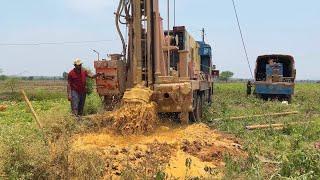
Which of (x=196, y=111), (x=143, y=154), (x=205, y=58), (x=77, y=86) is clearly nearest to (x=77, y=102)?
(x=77, y=86)

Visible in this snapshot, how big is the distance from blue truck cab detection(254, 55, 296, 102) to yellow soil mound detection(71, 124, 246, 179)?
14823 millimetres

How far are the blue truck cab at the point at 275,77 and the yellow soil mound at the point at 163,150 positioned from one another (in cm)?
1482

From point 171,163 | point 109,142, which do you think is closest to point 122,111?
point 109,142

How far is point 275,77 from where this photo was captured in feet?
88.2

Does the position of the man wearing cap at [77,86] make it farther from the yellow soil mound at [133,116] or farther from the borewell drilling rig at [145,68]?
the yellow soil mound at [133,116]

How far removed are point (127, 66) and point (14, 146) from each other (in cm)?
583

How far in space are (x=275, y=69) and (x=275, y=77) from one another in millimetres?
422

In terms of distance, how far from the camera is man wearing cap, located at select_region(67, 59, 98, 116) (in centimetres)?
1355

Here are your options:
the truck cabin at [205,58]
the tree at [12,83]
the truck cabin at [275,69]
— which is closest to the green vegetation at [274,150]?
the truck cabin at [205,58]

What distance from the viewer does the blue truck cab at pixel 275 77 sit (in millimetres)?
26125

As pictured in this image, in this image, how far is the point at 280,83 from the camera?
85.6 ft

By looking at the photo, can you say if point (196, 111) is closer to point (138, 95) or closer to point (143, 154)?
point (138, 95)

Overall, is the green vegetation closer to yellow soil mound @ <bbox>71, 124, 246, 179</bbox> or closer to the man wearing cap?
yellow soil mound @ <bbox>71, 124, 246, 179</bbox>

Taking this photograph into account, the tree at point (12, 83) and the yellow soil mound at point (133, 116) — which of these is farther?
the tree at point (12, 83)
